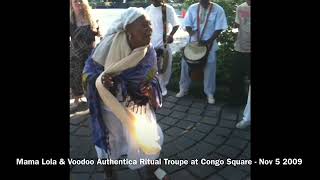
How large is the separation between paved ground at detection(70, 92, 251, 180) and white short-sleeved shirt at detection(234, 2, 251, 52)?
101 centimetres

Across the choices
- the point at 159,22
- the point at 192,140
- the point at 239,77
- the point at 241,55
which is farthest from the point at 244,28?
the point at 192,140

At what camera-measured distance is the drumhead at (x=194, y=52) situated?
546 centimetres

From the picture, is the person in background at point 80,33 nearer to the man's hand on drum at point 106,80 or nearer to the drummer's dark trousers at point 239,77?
the drummer's dark trousers at point 239,77

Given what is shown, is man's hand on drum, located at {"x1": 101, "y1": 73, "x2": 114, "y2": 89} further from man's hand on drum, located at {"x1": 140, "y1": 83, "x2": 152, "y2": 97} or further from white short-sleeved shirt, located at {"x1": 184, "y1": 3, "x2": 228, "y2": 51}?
white short-sleeved shirt, located at {"x1": 184, "y1": 3, "x2": 228, "y2": 51}

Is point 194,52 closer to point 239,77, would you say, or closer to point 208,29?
point 208,29

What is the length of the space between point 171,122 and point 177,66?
2.21 m

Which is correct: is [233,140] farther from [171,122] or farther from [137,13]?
[137,13]

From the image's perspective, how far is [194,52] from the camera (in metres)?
5.54

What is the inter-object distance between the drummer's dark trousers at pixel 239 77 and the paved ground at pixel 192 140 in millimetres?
260

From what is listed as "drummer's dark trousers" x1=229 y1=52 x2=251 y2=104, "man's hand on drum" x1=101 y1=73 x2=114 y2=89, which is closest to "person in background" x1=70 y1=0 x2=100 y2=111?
"drummer's dark trousers" x1=229 y1=52 x2=251 y2=104

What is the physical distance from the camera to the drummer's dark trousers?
5.37m

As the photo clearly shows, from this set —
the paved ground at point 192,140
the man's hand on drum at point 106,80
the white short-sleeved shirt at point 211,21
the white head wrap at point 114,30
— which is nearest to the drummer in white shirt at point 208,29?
the white short-sleeved shirt at point 211,21

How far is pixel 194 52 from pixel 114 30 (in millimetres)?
2622
